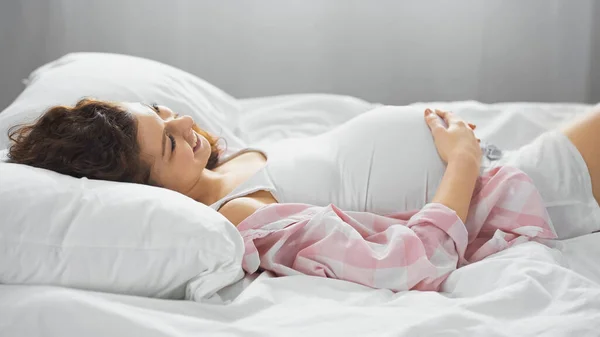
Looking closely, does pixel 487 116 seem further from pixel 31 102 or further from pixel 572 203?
pixel 31 102

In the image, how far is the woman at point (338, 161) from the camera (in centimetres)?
118

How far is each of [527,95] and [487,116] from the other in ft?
3.11

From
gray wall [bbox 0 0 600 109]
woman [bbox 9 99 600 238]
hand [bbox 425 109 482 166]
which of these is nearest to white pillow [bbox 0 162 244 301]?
woman [bbox 9 99 600 238]

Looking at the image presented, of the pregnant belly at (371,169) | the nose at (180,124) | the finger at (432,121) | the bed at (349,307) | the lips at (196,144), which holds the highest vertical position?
the nose at (180,124)

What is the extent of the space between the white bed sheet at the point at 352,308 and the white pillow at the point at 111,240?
0.03 m

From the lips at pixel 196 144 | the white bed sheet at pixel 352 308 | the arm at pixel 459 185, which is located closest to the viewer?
the white bed sheet at pixel 352 308

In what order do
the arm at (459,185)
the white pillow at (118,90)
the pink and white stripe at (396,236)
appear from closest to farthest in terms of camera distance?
the pink and white stripe at (396,236) < the arm at (459,185) < the white pillow at (118,90)

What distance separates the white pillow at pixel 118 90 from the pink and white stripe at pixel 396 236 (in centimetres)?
52

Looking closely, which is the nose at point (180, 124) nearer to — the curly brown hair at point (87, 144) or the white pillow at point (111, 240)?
the curly brown hair at point (87, 144)

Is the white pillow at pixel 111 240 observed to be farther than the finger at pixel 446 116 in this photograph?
No

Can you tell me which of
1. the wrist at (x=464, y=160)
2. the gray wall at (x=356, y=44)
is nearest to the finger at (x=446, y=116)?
the wrist at (x=464, y=160)

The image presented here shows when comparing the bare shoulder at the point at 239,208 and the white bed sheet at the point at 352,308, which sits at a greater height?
the bare shoulder at the point at 239,208

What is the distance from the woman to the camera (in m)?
1.18

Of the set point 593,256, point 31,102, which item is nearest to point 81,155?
point 31,102
